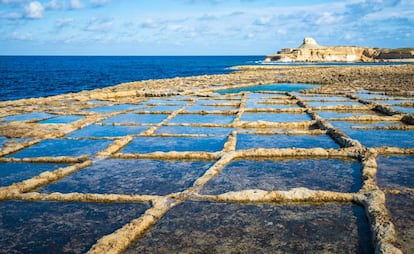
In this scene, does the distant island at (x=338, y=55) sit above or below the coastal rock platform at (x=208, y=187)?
above

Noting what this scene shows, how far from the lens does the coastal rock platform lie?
405 cm

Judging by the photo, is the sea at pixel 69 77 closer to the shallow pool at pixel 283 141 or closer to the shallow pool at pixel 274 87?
the shallow pool at pixel 274 87

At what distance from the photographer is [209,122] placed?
11406mm

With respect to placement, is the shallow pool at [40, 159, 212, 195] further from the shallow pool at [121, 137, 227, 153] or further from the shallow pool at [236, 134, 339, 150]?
the shallow pool at [236, 134, 339, 150]

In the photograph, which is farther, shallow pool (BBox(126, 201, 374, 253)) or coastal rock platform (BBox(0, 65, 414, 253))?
coastal rock platform (BBox(0, 65, 414, 253))

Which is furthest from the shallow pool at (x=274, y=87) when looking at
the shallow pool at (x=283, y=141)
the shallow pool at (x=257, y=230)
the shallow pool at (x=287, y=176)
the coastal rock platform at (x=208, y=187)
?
the shallow pool at (x=257, y=230)

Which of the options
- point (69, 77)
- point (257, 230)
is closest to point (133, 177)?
point (257, 230)

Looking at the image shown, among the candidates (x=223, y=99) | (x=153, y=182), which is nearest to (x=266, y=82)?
(x=223, y=99)

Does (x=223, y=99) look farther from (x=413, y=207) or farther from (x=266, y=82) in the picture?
(x=413, y=207)

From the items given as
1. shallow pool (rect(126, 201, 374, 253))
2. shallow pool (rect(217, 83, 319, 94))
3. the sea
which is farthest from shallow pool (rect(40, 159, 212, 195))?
the sea

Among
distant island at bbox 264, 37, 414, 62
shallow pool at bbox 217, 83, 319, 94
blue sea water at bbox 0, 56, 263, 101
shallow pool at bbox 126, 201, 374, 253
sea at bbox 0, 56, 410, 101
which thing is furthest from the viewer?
distant island at bbox 264, 37, 414, 62

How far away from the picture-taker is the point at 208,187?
5.66m

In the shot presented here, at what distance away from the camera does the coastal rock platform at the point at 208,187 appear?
4.05 m

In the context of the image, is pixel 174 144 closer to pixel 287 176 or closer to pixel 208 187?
pixel 208 187
